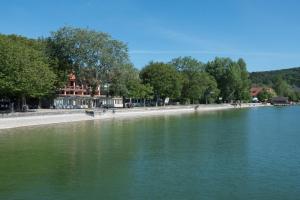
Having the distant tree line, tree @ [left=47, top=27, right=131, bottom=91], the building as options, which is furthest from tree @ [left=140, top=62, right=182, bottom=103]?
tree @ [left=47, top=27, right=131, bottom=91]

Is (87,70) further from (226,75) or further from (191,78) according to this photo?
(226,75)

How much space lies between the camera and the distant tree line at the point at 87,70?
228 ft

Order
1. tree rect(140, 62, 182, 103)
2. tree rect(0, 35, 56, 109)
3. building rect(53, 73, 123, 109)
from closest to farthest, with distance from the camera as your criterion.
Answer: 1. tree rect(0, 35, 56, 109)
2. building rect(53, 73, 123, 109)
3. tree rect(140, 62, 182, 103)

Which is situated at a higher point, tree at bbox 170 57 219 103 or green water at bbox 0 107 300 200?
tree at bbox 170 57 219 103

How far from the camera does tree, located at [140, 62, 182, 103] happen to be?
129m

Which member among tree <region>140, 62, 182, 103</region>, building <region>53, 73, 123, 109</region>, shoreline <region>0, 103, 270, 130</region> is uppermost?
tree <region>140, 62, 182, 103</region>

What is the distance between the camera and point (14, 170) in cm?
2845

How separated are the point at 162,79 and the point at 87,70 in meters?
36.1

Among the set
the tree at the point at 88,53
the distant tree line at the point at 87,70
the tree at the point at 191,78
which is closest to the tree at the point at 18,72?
the distant tree line at the point at 87,70

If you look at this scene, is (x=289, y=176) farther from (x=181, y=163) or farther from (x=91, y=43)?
(x=91, y=43)

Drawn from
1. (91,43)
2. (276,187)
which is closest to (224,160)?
(276,187)

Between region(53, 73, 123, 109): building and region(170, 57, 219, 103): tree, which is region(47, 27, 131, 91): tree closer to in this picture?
region(53, 73, 123, 109): building

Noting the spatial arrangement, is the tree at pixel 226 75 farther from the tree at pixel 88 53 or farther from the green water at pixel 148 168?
the green water at pixel 148 168

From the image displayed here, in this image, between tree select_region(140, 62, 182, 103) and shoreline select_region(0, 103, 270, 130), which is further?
tree select_region(140, 62, 182, 103)
